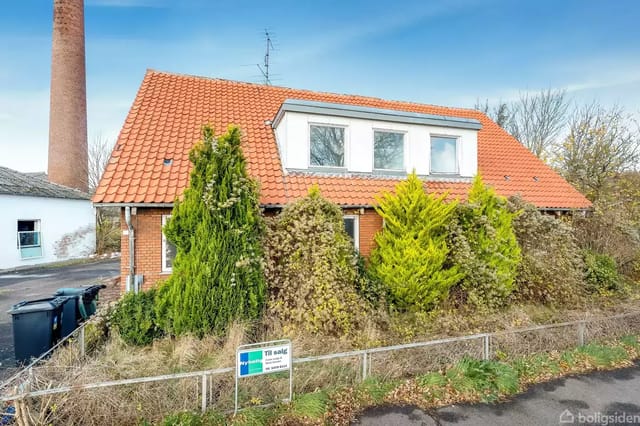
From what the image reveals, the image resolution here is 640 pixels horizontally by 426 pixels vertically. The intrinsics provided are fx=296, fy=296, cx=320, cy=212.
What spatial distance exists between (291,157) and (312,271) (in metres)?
3.76

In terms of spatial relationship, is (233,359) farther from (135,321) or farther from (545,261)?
(545,261)

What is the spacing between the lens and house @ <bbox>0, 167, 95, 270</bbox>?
15805 mm

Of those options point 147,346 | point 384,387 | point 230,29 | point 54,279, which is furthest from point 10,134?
point 384,387

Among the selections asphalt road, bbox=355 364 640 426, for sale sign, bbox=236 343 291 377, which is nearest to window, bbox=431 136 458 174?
asphalt road, bbox=355 364 640 426

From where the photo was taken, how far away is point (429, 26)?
13.1 m

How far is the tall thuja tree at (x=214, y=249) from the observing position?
18.2 ft

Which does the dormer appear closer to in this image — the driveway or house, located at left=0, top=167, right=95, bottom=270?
the driveway

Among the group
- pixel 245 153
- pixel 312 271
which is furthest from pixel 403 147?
pixel 312 271

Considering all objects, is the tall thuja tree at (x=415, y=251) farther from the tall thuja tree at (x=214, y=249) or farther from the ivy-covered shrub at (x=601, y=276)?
the ivy-covered shrub at (x=601, y=276)

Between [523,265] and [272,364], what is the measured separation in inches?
284

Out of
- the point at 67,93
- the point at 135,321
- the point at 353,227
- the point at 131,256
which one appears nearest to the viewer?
the point at 135,321

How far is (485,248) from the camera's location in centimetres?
735

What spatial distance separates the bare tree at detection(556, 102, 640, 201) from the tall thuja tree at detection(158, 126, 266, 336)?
15.6 meters

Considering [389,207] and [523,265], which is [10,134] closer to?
[389,207]
